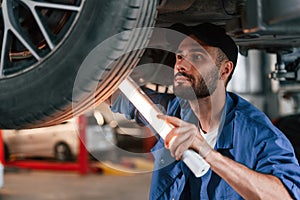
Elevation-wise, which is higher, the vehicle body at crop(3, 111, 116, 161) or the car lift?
the vehicle body at crop(3, 111, 116, 161)

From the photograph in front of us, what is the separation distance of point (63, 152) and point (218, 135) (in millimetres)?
5847

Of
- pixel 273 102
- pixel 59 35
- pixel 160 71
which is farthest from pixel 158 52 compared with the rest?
pixel 273 102

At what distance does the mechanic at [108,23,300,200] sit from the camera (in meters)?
1.58

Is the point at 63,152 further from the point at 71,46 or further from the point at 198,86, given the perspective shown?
the point at 71,46

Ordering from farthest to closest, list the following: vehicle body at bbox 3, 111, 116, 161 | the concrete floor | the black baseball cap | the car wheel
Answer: the car wheel
vehicle body at bbox 3, 111, 116, 161
the concrete floor
the black baseball cap

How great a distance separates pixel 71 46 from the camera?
1222 millimetres

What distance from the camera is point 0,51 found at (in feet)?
4.26

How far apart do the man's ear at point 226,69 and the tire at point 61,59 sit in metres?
0.54

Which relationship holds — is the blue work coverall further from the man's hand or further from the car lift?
the car lift

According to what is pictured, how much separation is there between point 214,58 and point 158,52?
188 millimetres

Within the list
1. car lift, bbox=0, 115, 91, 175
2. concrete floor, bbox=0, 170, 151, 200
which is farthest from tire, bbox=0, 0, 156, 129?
car lift, bbox=0, 115, 91, 175

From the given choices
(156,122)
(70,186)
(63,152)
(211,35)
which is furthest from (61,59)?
(63,152)

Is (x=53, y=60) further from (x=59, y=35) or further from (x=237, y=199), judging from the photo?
(x=237, y=199)

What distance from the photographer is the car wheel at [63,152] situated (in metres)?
7.42
